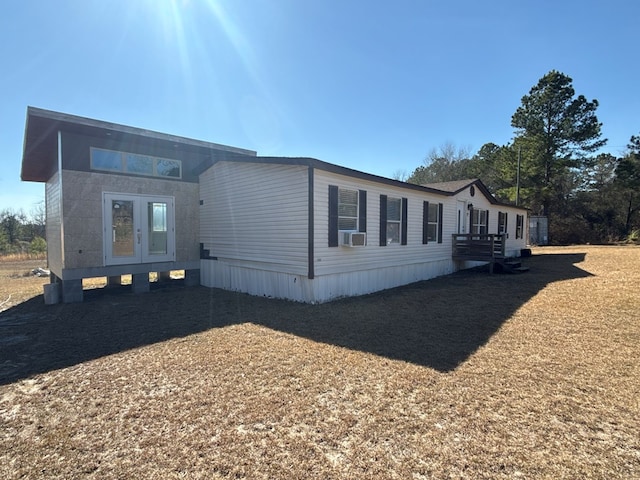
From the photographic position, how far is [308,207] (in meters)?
7.29

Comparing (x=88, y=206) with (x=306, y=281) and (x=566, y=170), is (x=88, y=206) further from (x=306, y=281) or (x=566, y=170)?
(x=566, y=170)

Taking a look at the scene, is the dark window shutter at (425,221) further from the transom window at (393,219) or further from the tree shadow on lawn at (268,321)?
the tree shadow on lawn at (268,321)

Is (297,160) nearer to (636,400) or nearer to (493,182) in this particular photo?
(636,400)

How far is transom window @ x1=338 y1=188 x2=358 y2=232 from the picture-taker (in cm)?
818

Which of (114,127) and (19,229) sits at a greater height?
(114,127)

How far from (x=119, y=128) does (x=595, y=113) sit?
29.4 meters

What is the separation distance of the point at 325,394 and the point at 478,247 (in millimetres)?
10291

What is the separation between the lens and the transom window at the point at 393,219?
9.62 m

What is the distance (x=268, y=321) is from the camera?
6.17m

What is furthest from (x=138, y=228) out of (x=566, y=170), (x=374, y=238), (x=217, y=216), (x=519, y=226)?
(x=566, y=170)

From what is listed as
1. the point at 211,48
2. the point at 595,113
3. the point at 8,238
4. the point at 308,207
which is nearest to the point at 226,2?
the point at 211,48

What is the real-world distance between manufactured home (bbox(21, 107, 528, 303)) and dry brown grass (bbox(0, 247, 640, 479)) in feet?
5.95

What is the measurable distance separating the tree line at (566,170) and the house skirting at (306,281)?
19286 millimetres

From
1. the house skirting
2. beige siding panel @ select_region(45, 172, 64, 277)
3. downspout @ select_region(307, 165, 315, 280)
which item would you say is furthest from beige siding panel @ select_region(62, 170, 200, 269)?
downspout @ select_region(307, 165, 315, 280)
